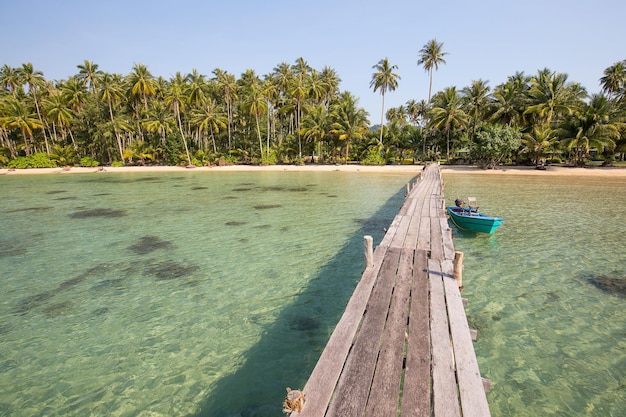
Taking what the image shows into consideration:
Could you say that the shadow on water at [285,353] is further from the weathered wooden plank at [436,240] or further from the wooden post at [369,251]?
the weathered wooden plank at [436,240]

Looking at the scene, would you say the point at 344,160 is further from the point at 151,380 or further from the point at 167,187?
the point at 151,380

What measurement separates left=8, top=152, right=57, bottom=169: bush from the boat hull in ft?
235

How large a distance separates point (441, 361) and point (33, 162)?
75663 mm

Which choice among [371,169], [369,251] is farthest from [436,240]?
[371,169]

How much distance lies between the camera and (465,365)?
15.1 feet

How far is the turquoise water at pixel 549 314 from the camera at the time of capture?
18.6 feet

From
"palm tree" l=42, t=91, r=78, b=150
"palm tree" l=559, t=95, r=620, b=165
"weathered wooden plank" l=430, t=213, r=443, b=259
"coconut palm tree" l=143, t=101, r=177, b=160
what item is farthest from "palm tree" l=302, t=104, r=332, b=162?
"weathered wooden plank" l=430, t=213, r=443, b=259

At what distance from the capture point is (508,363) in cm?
648

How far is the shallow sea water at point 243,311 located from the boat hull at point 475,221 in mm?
548

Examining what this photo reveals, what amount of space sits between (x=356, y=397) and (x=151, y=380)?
454 cm

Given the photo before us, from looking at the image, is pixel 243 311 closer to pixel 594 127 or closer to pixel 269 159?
pixel 594 127

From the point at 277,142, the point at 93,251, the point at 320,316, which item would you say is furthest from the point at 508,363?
the point at 277,142

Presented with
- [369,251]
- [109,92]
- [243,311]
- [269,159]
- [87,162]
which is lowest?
[243,311]

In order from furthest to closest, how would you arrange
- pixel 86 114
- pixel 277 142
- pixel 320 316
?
pixel 277 142
pixel 86 114
pixel 320 316
